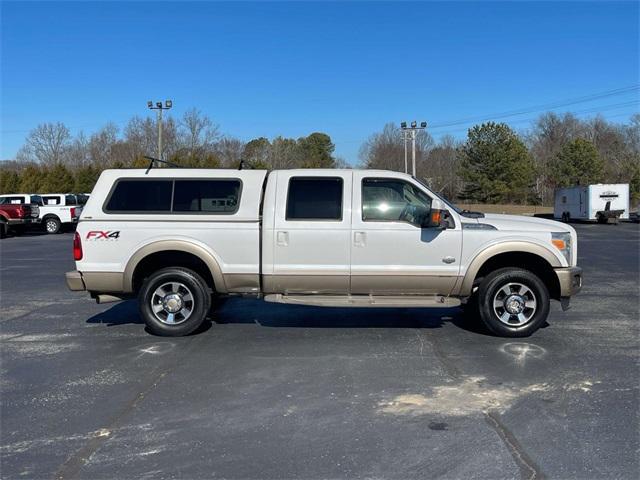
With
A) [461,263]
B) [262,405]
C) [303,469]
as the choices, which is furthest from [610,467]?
[461,263]

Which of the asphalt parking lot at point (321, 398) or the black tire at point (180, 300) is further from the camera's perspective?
the black tire at point (180, 300)

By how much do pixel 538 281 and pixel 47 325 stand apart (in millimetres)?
6447

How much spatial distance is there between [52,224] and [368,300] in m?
26.4

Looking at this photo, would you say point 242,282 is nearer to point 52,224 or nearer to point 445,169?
point 52,224

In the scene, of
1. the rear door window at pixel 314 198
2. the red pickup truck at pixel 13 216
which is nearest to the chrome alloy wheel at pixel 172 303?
the rear door window at pixel 314 198

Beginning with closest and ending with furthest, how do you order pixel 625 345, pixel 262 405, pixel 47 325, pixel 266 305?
pixel 262 405
pixel 625 345
pixel 47 325
pixel 266 305

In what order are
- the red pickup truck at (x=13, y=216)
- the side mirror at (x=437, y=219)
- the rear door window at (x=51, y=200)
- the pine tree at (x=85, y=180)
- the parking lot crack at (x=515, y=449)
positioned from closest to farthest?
1. the parking lot crack at (x=515, y=449)
2. the side mirror at (x=437, y=219)
3. the red pickup truck at (x=13, y=216)
4. the rear door window at (x=51, y=200)
5. the pine tree at (x=85, y=180)

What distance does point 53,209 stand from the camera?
29.1 meters

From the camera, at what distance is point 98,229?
22.8ft

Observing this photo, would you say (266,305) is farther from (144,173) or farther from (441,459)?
(441,459)

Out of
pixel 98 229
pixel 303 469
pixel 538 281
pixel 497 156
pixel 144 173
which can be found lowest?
pixel 303 469

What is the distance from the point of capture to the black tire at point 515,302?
22.5 feet

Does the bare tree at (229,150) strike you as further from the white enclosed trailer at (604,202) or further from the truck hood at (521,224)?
the truck hood at (521,224)

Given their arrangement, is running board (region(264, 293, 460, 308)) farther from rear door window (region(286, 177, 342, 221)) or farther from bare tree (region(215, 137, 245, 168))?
bare tree (region(215, 137, 245, 168))
